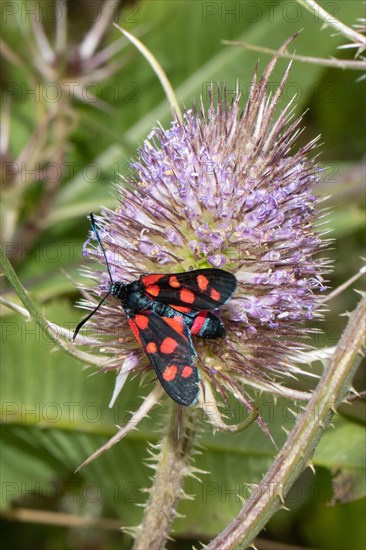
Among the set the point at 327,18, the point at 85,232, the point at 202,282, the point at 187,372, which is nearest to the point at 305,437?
the point at 187,372

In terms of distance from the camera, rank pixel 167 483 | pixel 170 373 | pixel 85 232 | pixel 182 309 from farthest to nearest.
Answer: pixel 85 232, pixel 167 483, pixel 182 309, pixel 170 373

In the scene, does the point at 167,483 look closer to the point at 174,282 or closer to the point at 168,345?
the point at 168,345

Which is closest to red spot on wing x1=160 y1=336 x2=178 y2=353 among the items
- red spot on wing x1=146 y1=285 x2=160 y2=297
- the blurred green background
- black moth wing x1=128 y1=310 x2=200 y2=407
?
black moth wing x1=128 y1=310 x2=200 y2=407

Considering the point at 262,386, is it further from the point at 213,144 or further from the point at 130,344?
the point at 213,144

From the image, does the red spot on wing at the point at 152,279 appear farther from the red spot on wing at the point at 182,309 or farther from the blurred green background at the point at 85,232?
the blurred green background at the point at 85,232

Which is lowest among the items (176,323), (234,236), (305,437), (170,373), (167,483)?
(167,483)

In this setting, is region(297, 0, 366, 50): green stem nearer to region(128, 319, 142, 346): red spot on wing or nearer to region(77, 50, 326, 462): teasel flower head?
region(77, 50, 326, 462): teasel flower head

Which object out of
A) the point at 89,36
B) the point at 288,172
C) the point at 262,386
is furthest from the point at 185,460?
the point at 89,36
